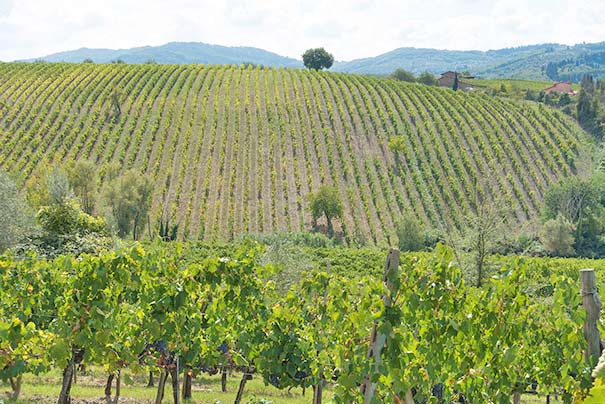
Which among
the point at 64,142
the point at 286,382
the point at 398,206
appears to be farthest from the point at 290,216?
the point at 286,382

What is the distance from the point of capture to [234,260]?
7559mm

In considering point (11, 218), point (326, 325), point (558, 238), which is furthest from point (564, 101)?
point (326, 325)

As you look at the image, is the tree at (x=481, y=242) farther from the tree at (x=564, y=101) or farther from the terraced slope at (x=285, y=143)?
the tree at (x=564, y=101)

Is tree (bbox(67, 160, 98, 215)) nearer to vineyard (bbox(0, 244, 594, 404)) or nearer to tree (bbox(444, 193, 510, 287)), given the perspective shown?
tree (bbox(444, 193, 510, 287))

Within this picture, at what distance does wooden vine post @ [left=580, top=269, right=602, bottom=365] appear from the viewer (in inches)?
217

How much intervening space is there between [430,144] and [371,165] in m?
7.97

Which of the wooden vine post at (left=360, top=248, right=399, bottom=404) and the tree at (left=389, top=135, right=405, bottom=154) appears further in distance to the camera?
the tree at (left=389, top=135, right=405, bottom=154)

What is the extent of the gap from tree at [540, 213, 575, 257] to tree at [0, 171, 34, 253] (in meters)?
35.2

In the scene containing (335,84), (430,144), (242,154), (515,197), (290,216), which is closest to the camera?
(290,216)

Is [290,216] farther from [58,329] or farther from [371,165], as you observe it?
[58,329]

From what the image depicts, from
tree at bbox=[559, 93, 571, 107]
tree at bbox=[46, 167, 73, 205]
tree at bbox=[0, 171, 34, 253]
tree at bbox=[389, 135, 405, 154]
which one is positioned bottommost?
tree at bbox=[0, 171, 34, 253]

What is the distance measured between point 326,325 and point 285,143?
169 ft

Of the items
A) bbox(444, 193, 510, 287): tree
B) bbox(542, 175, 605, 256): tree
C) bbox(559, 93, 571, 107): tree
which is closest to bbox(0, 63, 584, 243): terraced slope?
bbox(542, 175, 605, 256): tree

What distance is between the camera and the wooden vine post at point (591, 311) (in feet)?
18.1
